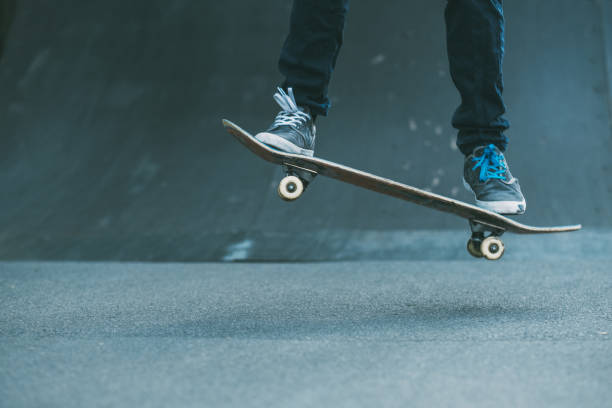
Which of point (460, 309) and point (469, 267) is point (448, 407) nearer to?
point (460, 309)

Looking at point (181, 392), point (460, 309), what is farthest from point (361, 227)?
point (181, 392)

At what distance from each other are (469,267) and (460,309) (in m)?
0.92

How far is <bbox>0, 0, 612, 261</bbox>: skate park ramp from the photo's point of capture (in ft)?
10.4

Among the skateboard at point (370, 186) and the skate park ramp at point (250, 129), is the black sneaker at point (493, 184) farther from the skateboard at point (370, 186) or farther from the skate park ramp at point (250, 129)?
the skate park ramp at point (250, 129)

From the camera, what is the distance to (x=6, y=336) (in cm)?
138

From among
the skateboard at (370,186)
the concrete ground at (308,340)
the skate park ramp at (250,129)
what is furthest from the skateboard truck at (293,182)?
the skate park ramp at (250,129)

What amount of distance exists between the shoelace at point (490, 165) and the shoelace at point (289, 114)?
0.49 meters

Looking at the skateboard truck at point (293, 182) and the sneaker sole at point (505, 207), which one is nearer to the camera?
the skateboard truck at point (293, 182)

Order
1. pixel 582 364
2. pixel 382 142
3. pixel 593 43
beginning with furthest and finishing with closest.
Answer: pixel 593 43 < pixel 382 142 < pixel 582 364

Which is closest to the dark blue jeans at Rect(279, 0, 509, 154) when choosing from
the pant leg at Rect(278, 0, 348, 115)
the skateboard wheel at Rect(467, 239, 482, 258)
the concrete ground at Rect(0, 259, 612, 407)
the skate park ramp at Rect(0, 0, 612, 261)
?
the pant leg at Rect(278, 0, 348, 115)

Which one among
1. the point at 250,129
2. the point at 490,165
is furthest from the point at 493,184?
the point at 250,129

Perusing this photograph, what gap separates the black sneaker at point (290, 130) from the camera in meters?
1.64

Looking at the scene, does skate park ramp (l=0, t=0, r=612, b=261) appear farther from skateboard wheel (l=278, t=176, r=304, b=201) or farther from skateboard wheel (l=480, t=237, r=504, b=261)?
skateboard wheel (l=278, t=176, r=304, b=201)

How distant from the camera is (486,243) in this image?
1.75 metres
